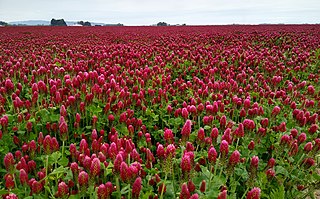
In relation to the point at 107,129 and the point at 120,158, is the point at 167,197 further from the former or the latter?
the point at 107,129

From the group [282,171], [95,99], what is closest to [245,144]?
[282,171]

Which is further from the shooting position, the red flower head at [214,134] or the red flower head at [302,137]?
the red flower head at [302,137]

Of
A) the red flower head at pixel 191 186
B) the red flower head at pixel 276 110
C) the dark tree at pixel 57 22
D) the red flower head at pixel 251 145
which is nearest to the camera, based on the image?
the red flower head at pixel 191 186

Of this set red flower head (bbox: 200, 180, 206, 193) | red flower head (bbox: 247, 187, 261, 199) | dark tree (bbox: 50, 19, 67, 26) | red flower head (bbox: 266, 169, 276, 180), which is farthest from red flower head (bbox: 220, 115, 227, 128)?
dark tree (bbox: 50, 19, 67, 26)

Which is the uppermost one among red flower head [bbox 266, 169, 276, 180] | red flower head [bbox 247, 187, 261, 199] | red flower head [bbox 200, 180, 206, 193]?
red flower head [bbox 247, 187, 261, 199]

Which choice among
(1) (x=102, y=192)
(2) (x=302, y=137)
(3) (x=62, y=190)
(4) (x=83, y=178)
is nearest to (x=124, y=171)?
(1) (x=102, y=192)

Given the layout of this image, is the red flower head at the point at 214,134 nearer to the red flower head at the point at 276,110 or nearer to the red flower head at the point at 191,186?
the red flower head at the point at 191,186

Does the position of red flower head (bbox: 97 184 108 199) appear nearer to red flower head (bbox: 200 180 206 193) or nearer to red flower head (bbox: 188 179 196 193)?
red flower head (bbox: 188 179 196 193)

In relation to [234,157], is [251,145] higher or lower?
lower

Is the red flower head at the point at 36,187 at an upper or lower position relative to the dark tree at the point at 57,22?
lower

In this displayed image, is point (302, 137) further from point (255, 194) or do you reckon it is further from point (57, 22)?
point (57, 22)

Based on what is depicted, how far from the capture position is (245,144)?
331cm

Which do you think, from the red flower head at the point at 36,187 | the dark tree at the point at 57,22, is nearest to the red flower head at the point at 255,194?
the red flower head at the point at 36,187

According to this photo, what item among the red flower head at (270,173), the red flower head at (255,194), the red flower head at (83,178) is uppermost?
the red flower head at (83,178)
